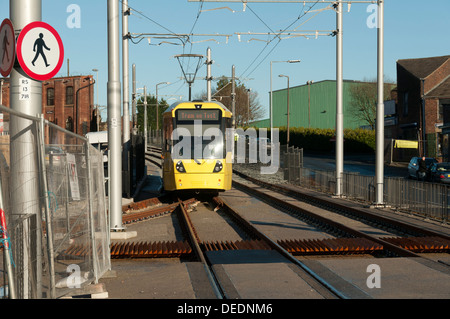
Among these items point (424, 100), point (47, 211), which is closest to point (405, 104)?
point (424, 100)

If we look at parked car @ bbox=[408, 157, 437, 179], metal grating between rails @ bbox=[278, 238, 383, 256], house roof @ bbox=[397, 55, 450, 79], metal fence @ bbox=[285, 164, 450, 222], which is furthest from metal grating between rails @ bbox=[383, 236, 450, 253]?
house roof @ bbox=[397, 55, 450, 79]

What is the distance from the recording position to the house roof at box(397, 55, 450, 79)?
192 feet

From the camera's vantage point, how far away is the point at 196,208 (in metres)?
21.9

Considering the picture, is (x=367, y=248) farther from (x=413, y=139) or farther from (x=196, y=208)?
(x=413, y=139)

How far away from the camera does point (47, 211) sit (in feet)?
19.2

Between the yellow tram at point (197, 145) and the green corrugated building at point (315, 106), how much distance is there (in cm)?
6406

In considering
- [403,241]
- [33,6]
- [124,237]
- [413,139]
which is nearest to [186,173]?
[124,237]

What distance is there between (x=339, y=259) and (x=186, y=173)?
36.6ft

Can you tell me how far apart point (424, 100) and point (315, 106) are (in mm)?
33933

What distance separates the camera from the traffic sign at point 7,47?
245 inches

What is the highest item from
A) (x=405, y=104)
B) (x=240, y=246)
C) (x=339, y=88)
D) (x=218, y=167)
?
(x=405, y=104)

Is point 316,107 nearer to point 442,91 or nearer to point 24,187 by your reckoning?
point 442,91

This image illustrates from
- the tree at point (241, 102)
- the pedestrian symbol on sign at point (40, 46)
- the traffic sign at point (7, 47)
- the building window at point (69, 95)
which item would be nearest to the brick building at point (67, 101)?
the building window at point (69, 95)
